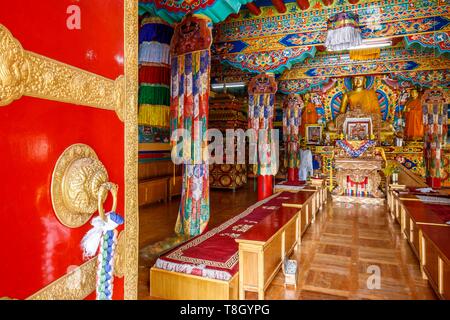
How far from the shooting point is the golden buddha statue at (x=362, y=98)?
10.2 meters

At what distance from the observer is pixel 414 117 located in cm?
998

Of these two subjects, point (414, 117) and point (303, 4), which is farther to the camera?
point (414, 117)

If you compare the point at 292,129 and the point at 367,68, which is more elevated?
the point at 367,68

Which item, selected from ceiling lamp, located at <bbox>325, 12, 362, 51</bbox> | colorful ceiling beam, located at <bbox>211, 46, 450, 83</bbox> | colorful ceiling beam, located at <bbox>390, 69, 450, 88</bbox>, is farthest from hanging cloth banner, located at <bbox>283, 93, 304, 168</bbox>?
ceiling lamp, located at <bbox>325, 12, 362, 51</bbox>

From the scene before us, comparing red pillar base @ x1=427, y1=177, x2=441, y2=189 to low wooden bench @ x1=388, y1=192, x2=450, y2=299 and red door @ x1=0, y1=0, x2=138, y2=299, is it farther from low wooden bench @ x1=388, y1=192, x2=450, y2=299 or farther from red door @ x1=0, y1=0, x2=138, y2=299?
red door @ x1=0, y1=0, x2=138, y2=299

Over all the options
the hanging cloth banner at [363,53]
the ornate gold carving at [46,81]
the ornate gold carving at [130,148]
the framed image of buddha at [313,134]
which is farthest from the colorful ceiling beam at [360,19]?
the framed image of buddha at [313,134]

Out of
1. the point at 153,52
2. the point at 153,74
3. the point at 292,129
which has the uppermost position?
the point at 153,52

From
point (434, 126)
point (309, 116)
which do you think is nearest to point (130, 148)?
point (434, 126)

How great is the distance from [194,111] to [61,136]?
2.92 metres

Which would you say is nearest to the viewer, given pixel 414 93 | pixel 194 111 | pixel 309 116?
pixel 194 111

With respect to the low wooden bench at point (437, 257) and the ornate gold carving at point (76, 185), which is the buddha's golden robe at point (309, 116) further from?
the ornate gold carving at point (76, 185)

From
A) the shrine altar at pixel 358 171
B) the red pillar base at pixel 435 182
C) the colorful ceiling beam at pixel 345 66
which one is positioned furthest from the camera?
the red pillar base at pixel 435 182

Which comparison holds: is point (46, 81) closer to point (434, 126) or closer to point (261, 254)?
point (261, 254)

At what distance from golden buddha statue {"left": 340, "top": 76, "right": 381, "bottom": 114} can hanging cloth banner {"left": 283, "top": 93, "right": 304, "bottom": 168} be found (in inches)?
78.6
